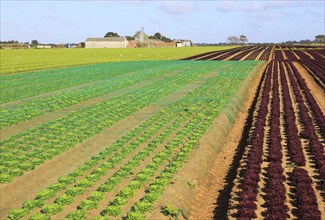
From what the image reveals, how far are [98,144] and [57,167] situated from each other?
2.89 m

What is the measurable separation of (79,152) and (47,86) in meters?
19.9

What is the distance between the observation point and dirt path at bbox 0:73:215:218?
1059 cm

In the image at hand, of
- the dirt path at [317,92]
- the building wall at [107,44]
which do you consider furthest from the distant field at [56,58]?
the building wall at [107,44]

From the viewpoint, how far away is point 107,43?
17975 cm

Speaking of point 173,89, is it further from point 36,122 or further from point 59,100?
point 36,122

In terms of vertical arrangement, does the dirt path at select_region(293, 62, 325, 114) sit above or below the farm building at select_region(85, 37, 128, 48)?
below

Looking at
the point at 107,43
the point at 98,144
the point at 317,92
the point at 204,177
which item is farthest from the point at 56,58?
the point at 107,43

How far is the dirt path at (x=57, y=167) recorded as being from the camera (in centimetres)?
1059

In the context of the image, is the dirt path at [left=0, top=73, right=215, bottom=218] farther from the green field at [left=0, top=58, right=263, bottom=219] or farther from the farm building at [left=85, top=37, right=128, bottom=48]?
the farm building at [left=85, top=37, right=128, bottom=48]

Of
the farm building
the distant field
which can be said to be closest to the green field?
the distant field

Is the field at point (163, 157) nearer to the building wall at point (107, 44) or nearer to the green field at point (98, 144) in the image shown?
the green field at point (98, 144)

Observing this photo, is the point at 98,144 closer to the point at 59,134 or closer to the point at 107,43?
the point at 59,134

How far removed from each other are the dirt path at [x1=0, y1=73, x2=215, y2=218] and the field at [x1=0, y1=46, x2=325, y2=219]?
39mm

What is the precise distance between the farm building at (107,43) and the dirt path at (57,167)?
16292 cm
